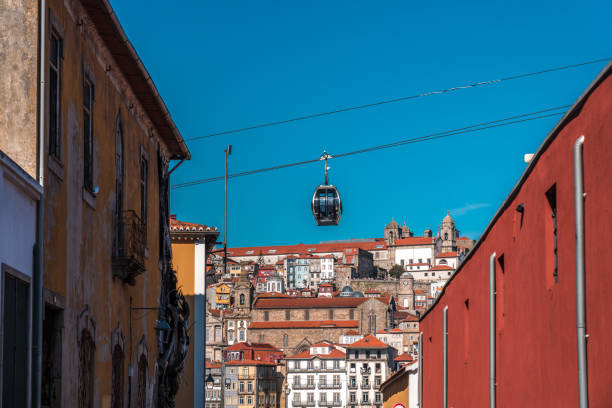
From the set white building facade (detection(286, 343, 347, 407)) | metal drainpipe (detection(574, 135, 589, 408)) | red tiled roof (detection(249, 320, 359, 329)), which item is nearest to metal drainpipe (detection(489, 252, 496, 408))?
metal drainpipe (detection(574, 135, 589, 408))

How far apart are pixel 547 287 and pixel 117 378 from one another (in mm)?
8359

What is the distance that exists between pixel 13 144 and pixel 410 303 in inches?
7353

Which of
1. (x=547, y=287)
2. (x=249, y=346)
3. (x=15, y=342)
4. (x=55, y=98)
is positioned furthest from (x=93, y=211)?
(x=249, y=346)

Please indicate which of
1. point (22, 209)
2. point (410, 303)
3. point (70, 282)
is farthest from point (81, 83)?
point (410, 303)

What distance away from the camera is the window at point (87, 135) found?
13.6 metres

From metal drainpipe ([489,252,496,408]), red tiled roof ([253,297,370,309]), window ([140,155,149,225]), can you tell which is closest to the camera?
metal drainpipe ([489,252,496,408])

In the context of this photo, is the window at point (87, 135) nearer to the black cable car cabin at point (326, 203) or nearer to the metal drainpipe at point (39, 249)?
the metal drainpipe at point (39, 249)

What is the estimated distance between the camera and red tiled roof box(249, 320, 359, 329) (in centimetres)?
16638

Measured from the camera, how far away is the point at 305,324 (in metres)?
168

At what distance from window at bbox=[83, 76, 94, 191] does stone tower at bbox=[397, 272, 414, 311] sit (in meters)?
182

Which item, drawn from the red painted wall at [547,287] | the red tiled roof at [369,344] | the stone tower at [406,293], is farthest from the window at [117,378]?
the stone tower at [406,293]

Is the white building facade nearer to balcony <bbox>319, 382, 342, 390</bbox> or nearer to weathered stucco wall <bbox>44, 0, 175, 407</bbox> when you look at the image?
balcony <bbox>319, 382, 342, 390</bbox>

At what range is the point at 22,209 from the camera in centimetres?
1014

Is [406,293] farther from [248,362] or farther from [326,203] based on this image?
[326,203]
